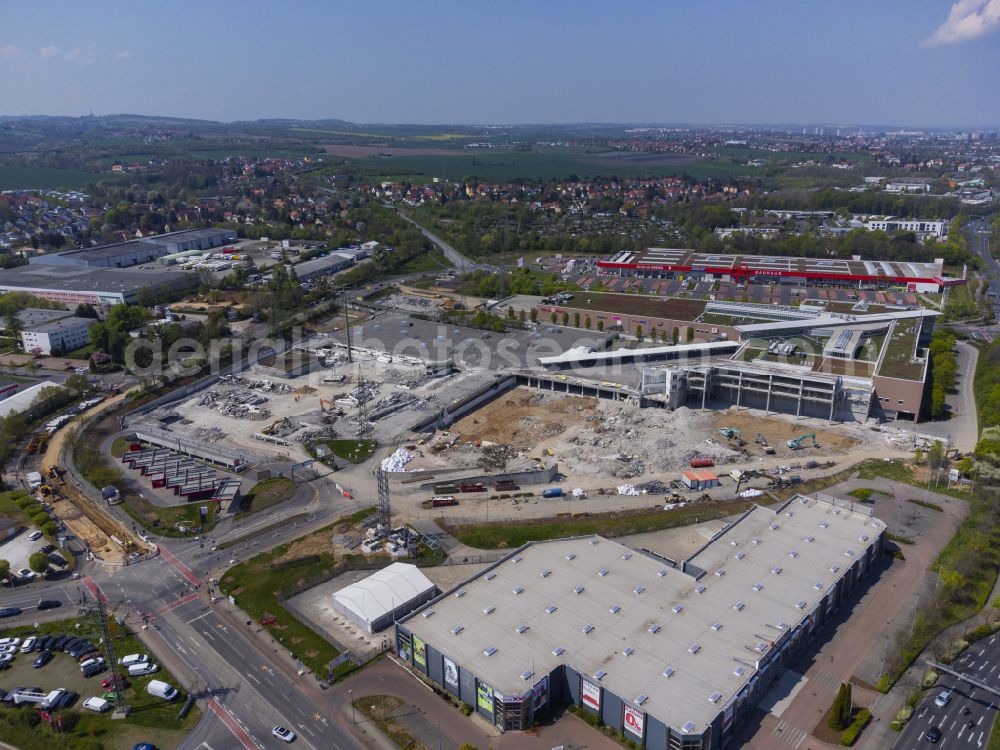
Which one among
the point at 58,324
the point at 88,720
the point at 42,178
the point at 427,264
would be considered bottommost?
the point at 88,720

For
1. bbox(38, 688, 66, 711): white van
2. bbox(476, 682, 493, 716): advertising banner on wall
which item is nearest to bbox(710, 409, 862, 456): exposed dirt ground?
bbox(476, 682, 493, 716): advertising banner on wall

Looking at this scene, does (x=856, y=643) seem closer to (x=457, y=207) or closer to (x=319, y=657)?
(x=319, y=657)

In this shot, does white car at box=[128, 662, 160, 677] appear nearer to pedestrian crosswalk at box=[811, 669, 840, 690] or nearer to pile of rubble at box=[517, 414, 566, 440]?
pedestrian crosswalk at box=[811, 669, 840, 690]

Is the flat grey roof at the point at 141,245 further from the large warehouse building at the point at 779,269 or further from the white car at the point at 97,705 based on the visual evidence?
the white car at the point at 97,705

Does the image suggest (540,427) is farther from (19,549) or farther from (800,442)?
(19,549)

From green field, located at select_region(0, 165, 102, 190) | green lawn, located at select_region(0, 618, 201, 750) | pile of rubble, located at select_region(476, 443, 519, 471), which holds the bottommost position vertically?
green lawn, located at select_region(0, 618, 201, 750)

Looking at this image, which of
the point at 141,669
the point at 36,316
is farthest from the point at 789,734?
the point at 36,316

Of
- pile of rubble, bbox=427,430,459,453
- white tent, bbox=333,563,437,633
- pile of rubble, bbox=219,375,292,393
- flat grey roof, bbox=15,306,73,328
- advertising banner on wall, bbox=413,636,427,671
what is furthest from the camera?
flat grey roof, bbox=15,306,73,328
